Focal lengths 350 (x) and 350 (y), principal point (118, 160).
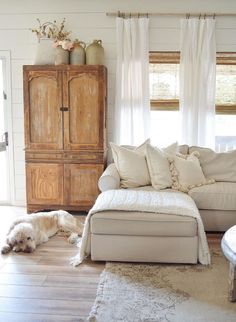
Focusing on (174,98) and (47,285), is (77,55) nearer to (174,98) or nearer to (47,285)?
(174,98)

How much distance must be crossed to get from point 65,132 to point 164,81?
149 cm

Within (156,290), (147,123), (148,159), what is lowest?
(156,290)

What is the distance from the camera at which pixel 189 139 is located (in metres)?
4.53

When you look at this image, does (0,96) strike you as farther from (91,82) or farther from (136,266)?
(136,266)

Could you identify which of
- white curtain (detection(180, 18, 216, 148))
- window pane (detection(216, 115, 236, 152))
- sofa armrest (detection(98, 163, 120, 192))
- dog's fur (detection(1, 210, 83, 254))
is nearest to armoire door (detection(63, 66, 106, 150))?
sofa armrest (detection(98, 163, 120, 192))

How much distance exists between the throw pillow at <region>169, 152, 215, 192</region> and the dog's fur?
1.15 metres

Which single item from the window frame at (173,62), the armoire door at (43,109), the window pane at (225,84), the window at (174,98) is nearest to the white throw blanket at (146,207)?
the armoire door at (43,109)

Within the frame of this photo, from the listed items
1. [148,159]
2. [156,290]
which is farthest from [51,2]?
[156,290]

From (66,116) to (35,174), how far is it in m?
0.81

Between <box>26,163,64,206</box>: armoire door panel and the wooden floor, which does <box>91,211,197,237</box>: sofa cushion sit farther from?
<box>26,163,64,206</box>: armoire door panel

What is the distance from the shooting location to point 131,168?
3834 millimetres

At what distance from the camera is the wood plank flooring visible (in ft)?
7.38

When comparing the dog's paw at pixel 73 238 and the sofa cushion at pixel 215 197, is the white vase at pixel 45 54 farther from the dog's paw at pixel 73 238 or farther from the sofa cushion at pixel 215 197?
the sofa cushion at pixel 215 197

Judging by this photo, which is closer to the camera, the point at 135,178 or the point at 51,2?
the point at 135,178
